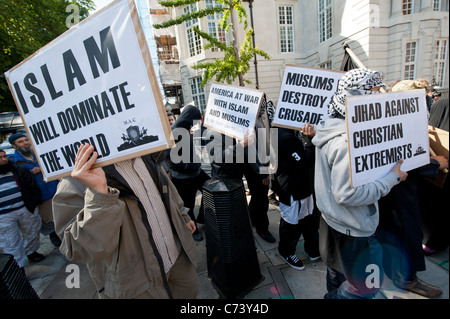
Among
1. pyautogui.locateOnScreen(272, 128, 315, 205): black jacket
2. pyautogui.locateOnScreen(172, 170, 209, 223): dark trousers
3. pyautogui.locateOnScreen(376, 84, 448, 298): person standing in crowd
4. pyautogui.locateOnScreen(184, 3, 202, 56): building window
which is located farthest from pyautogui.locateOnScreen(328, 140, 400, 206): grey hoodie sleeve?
pyautogui.locateOnScreen(184, 3, 202, 56): building window

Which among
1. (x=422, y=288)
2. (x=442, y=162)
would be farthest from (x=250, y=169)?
(x=422, y=288)

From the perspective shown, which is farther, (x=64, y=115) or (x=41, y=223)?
(x=41, y=223)

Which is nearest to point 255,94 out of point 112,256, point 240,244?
point 240,244

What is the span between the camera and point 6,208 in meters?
3.02

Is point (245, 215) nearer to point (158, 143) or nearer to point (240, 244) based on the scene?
point (240, 244)

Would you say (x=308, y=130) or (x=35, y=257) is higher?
(x=308, y=130)

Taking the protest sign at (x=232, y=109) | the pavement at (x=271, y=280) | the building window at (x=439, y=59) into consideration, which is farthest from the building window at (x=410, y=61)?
the protest sign at (x=232, y=109)

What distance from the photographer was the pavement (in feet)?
7.41

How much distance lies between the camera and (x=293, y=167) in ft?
7.66

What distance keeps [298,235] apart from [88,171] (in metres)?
2.42

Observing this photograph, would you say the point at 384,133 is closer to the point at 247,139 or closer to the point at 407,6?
the point at 247,139

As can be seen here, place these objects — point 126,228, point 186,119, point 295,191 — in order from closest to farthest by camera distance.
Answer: point 126,228 < point 295,191 < point 186,119

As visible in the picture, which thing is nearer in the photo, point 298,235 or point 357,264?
point 357,264
